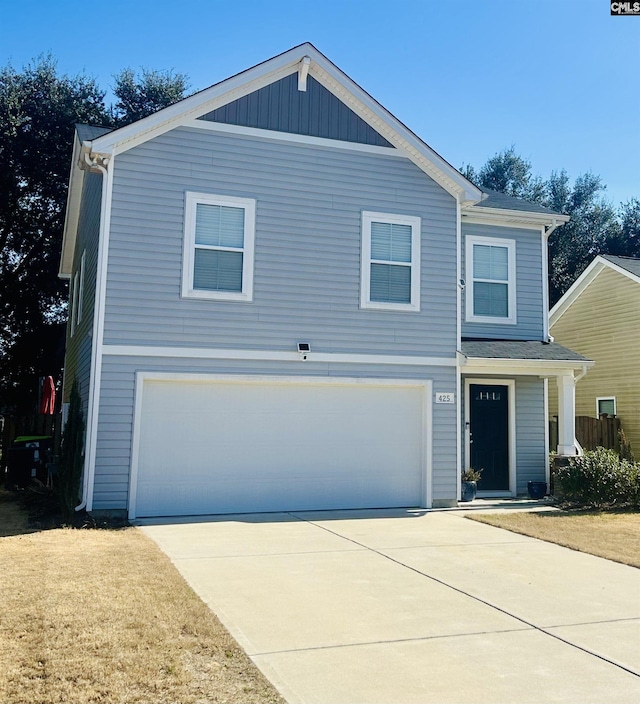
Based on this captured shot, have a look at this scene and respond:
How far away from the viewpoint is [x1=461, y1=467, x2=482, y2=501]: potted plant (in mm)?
12922

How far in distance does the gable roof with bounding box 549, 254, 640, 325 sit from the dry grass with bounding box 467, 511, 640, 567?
8.96 m

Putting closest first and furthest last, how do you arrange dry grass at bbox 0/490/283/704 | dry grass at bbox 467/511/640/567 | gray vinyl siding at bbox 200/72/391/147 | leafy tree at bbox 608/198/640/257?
dry grass at bbox 0/490/283/704
dry grass at bbox 467/511/640/567
gray vinyl siding at bbox 200/72/391/147
leafy tree at bbox 608/198/640/257

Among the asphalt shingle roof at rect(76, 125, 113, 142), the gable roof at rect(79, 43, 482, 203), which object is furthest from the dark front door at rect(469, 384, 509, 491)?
the asphalt shingle roof at rect(76, 125, 113, 142)

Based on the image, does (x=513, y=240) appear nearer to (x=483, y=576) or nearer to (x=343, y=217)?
(x=343, y=217)

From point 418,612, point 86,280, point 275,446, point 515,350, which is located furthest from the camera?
point 86,280

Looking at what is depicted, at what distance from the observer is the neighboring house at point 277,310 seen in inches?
428

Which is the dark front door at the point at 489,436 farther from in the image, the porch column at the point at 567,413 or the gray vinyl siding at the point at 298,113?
the gray vinyl siding at the point at 298,113

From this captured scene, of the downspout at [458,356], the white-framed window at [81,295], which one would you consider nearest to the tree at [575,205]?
the downspout at [458,356]

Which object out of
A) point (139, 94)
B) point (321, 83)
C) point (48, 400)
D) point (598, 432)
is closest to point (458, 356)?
point (321, 83)

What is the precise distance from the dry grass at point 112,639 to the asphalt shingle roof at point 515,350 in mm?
7556

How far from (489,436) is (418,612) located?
870 cm

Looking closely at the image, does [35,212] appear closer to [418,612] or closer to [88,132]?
[88,132]

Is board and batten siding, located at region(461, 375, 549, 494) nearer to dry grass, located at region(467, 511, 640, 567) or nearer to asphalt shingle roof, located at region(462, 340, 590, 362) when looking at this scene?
asphalt shingle roof, located at region(462, 340, 590, 362)

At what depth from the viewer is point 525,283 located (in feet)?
47.3
